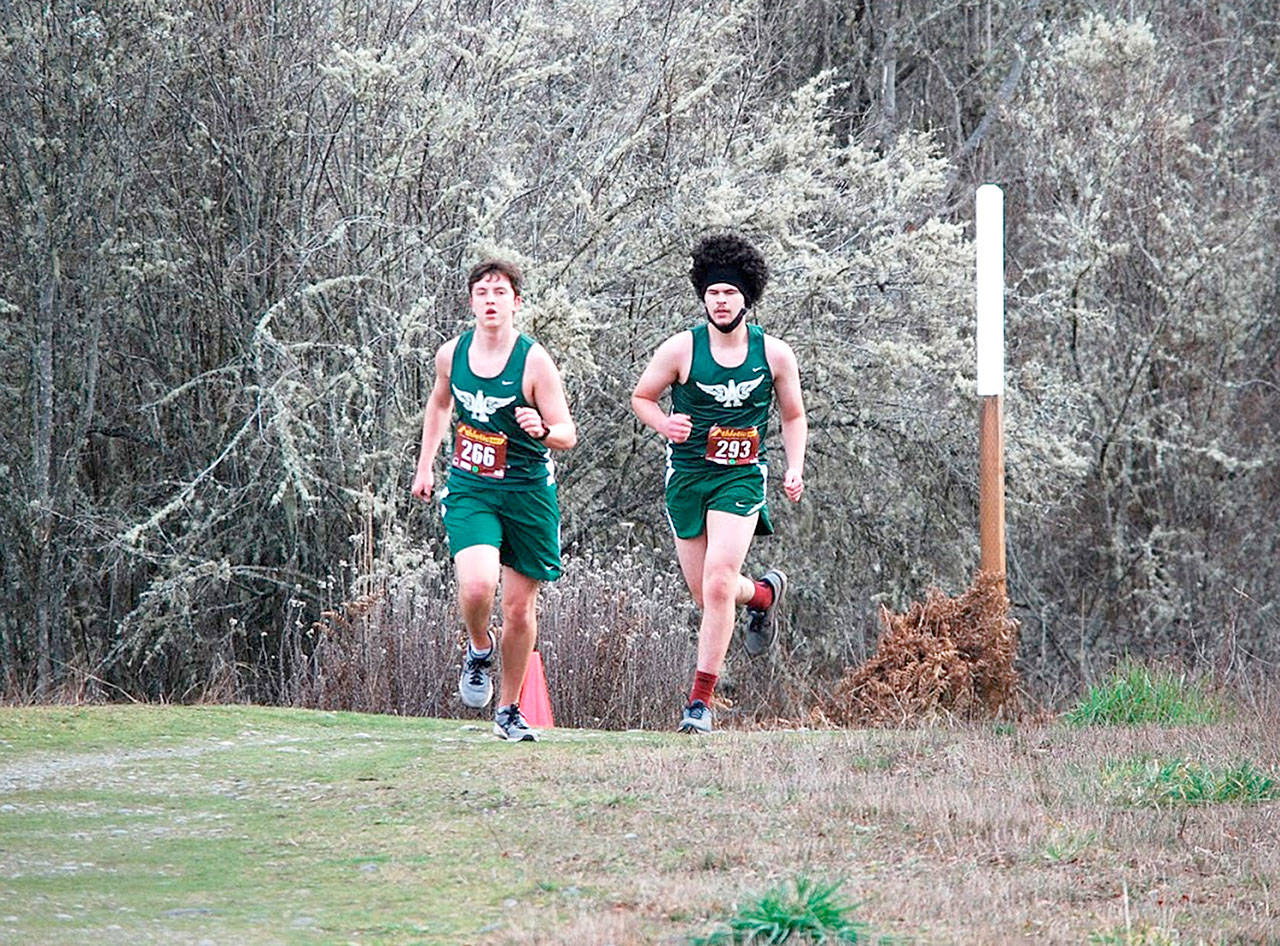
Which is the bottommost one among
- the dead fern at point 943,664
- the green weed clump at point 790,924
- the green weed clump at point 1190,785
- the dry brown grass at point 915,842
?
the green weed clump at point 790,924

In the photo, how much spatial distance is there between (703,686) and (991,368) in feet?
7.07

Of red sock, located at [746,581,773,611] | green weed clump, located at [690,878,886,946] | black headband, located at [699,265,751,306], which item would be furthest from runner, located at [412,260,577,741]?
green weed clump, located at [690,878,886,946]

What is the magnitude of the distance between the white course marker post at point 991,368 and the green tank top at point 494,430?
2590 mm

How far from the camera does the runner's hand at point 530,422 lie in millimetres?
7871

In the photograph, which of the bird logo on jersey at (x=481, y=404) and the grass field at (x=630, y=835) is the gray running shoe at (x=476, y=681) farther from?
A: the bird logo on jersey at (x=481, y=404)

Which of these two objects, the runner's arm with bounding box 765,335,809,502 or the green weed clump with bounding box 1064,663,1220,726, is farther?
the green weed clump with bounding box 1064,663,1220,726

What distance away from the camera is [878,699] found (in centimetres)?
966

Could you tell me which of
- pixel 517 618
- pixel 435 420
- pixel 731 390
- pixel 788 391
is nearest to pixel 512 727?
pixel 517 618

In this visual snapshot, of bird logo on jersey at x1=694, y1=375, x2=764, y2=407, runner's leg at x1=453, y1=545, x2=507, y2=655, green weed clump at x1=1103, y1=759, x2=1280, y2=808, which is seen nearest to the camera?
green weed clump at x1=1103, y1=759, x2=1280, y2=808

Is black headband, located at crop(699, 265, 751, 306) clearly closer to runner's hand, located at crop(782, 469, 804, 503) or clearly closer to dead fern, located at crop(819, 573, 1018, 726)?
runner's hand, located at crop(782, 469, 804, 503)

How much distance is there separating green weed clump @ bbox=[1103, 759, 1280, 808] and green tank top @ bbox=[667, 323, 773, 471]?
7.49ft

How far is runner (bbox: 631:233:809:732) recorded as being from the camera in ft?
28.6

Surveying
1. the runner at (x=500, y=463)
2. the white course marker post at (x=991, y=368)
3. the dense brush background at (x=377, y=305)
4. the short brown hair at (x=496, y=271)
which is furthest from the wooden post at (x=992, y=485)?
the dense brush background at (x=377, y=305)

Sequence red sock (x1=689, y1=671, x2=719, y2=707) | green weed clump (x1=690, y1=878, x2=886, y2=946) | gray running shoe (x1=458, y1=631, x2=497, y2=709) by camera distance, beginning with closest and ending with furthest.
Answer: green weed clump (x1=690, y1=878, x2=886, y2=946) < gray running shoe (x1=458, y1=631, x2=497, y2=709) < red sock (x1=689, y1=671, x2=719, y2=707)
